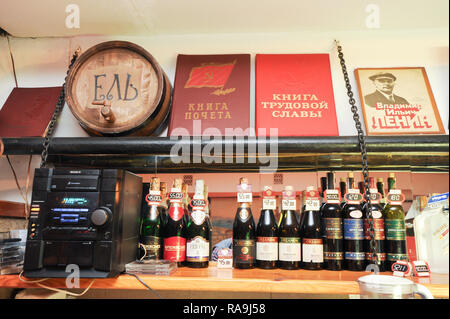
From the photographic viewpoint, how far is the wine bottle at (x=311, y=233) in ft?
4.21

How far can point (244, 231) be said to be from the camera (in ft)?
5.04

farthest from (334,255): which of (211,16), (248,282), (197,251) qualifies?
(211,16)

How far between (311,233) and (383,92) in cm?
83

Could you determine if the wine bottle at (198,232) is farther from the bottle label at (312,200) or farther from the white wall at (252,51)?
the white wall at (252,51)

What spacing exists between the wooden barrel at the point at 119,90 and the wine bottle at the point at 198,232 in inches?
15.6

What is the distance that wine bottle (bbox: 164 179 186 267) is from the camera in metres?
1.36

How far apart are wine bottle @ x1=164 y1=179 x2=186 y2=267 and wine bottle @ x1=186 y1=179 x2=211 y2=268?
31mm

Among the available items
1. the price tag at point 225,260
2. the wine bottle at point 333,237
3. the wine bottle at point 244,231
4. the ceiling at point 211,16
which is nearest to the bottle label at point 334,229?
the wine bottle at point 333,237

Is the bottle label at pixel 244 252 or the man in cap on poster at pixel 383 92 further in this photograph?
the man in cap on poster at pixel 383 92

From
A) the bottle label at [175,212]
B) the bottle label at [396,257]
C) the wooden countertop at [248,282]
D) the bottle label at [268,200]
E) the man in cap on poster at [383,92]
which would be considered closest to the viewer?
the wooden countertop at [248,282]

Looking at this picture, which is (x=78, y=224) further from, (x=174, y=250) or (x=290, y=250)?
(x=290, y=250)

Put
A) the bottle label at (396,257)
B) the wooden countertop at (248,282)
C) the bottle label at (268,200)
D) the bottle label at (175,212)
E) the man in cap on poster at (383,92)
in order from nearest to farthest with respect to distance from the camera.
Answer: the wooden countertop at (248,282)
the bottle label at (396,257)
the bottle label at (268,200)
the bottle label at (175,212)
the man in cap on poster at (383,92)
